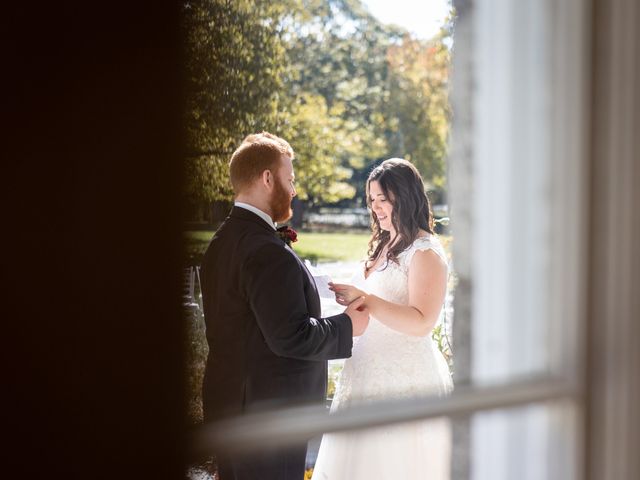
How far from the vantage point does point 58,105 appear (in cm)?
49

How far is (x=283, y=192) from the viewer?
1729mm

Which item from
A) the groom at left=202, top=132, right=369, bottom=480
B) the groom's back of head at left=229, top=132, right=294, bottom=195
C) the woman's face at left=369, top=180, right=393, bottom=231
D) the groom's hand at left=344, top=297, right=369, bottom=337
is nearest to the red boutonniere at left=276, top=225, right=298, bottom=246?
the groom at left=202, top=132, right=369, bottom=480

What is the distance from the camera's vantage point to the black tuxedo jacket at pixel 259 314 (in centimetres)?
158

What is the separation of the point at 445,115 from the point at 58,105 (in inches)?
45.8

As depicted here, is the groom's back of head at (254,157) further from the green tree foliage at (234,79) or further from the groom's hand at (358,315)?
the groom's hand at (358,315)

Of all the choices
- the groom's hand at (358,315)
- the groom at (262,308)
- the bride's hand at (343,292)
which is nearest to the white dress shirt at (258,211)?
the groom at (262,308)

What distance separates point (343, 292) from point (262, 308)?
1.10 feet

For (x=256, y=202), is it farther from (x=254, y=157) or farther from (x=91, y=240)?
(x=91, y=240)

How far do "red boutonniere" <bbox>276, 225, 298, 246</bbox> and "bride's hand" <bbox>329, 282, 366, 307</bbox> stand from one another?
0.21 m

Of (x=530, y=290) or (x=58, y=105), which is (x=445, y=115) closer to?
(x=530, y=290)

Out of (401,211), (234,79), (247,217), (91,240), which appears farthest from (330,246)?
(91,240)

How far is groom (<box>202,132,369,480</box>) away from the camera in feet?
5.19

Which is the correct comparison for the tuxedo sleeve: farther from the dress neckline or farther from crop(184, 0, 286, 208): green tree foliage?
the dress neckline

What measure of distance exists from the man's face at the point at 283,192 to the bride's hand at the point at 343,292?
0.25m
